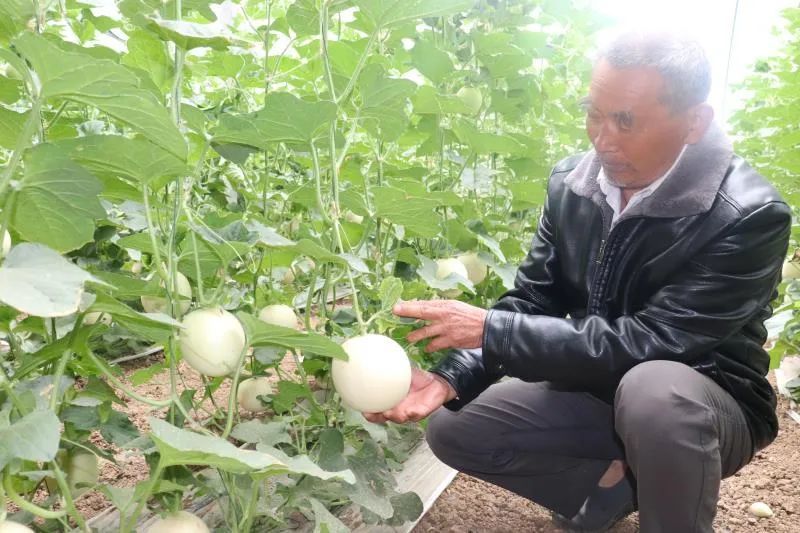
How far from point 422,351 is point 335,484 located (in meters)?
0.45

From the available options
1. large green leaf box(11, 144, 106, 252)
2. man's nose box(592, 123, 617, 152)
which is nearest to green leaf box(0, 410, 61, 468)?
large green leaf box(11, 144, 106, 252)

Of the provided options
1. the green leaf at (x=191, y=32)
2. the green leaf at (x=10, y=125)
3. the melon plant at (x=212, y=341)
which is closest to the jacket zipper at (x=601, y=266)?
the melon plant at (x=212, y=341)

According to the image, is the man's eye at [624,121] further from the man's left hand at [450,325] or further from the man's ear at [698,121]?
the man's left hand at [450,325]

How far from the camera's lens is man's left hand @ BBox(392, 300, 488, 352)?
4.29 feet

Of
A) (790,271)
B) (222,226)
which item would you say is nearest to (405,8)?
(222,226)

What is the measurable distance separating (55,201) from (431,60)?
86 centimetres

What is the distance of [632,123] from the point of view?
1305mm

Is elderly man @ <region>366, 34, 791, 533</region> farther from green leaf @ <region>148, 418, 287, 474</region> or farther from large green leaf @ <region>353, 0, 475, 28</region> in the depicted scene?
green leaf @ <region>148, 418, 287, 474</region>

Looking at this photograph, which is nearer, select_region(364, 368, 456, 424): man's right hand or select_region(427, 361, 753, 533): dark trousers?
select_region(427, 361, 753, 533): dark trousers

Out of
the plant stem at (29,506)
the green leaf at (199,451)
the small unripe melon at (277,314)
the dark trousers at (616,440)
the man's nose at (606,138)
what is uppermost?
the man's nose at (606,138)

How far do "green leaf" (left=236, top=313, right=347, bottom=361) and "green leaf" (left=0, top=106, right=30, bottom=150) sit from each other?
344 mm

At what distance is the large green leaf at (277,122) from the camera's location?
3.21ft

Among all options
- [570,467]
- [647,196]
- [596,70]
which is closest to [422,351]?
[570,467]

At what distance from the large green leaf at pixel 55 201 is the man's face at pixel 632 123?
860 millimetres
